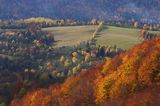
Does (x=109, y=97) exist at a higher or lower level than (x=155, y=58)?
lower

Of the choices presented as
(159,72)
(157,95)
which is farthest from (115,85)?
(157,95)

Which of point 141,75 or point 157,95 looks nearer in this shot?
point 157,95

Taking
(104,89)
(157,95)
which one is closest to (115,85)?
(104,89)

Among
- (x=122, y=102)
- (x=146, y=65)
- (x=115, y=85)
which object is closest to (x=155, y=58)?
(x=146, y=65)

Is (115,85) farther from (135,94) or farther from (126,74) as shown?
(135,94)

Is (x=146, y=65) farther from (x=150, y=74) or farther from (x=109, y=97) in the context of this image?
(x=109, y=97)

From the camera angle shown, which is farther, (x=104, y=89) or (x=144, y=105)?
(x=104, y=89)

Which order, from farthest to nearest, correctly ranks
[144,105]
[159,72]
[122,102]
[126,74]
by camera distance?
[126,74] < [159,72] < [122,102] < [144,105]

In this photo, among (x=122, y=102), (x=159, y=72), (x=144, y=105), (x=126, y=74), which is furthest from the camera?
(x=126, y=74)
